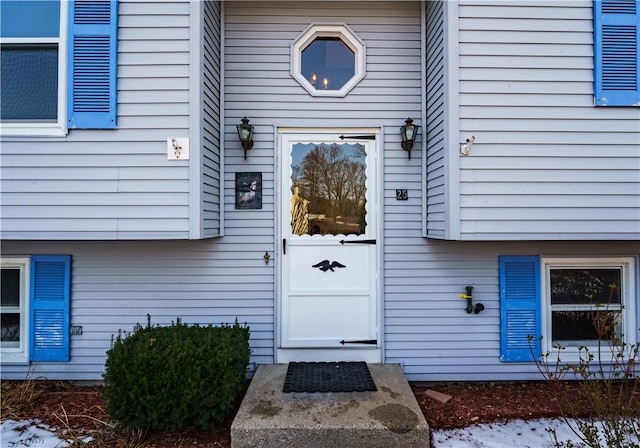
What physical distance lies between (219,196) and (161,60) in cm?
115

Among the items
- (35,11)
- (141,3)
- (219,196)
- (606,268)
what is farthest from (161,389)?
(606,268)

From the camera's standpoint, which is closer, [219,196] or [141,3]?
[141,3]

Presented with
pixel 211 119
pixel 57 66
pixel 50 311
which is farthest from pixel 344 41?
pixel 50 311

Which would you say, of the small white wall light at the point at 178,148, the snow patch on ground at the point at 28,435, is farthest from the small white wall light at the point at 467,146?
the snow patch on ground at the point at 28,435

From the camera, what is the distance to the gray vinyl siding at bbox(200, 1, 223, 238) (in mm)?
2828

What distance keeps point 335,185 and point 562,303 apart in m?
2.35

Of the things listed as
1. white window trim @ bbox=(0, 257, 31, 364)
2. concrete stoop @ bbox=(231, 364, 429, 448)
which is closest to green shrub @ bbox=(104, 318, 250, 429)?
concrete stoop @ bbox=(231, 364, 429, 448)

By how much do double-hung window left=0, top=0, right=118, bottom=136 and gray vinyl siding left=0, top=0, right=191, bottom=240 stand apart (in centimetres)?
9

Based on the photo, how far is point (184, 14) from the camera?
272cm

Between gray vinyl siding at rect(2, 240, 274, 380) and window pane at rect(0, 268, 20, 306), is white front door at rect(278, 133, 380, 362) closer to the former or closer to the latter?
gray vinyl siding at rect(2, 240, 274, 380)

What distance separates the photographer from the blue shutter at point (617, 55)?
2.74 meters

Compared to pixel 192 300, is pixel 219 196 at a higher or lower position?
higher

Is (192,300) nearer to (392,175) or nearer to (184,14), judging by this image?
(392,175)

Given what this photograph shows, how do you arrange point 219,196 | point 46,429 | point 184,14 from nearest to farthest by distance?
point 46,429
point 184,14
point 219,196
